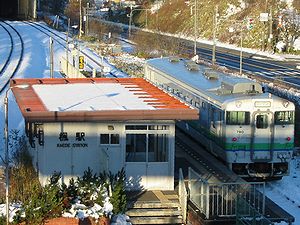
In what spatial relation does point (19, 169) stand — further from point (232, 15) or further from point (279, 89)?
point (232, 15)

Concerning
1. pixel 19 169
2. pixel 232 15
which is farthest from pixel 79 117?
pixel 232 15

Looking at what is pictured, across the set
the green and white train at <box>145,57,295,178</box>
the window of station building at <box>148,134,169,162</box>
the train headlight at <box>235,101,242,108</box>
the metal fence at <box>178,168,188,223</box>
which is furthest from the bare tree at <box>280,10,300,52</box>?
the metal fence at <box>178,168,188,223</box>

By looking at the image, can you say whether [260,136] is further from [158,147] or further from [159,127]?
[159,127]

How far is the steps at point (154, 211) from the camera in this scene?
52.2 feet

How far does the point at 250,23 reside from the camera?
62.8 m

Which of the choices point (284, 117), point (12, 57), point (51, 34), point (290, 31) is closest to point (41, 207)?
point (284, 117)

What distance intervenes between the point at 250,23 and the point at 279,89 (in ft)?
98.0

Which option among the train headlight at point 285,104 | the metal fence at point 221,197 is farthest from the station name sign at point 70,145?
the train headlight at point 285,104

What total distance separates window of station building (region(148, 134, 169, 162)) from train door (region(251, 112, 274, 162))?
147 inches

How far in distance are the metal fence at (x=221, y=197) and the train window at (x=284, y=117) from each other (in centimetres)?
359

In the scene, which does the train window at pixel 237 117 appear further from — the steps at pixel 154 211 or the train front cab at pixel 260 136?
the steps at pixel 154 211

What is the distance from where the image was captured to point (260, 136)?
792 inches

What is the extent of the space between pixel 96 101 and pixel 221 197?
4.18 meters

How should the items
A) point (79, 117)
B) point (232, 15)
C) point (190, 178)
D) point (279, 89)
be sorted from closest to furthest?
1. point (79, 117)
2. point (190, 178)
3. point (279, 89)
4. point (232, 15)
